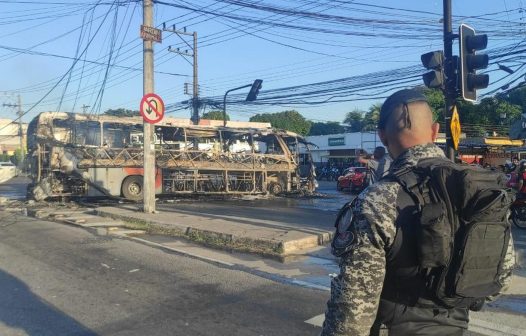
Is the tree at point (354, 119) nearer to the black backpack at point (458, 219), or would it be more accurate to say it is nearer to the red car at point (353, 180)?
the red car at point (353, 180)

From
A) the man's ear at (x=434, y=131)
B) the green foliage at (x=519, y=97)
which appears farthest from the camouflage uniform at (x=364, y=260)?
the green foliage at (x=519, y=97)

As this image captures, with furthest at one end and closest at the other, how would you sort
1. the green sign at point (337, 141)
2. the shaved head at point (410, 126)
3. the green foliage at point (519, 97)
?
the green foliage at point (519, 97) < the green sign at point (337, 141) < the shaved head at point (410, 126)

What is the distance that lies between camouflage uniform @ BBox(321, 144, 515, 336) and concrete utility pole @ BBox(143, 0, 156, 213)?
12.1m

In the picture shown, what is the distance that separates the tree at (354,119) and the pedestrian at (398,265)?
6693 cm

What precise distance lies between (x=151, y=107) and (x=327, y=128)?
213ft

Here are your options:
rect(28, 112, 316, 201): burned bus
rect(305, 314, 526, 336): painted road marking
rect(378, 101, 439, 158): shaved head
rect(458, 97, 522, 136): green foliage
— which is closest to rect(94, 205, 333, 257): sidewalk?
rect(305, 314, 526, 336): painted road marking

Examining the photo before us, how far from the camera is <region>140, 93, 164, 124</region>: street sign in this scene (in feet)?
41.9

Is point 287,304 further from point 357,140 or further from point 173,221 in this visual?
point 357,140

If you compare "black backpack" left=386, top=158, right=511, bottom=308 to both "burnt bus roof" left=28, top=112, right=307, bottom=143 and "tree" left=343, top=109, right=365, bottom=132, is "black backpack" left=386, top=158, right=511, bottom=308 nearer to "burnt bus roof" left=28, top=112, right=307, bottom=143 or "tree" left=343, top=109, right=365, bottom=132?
"burnt bus roof" left=28, top=112, right=307, bottom=143

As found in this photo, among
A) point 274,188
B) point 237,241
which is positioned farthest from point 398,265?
point 274,188

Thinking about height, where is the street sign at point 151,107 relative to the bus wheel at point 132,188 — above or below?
above

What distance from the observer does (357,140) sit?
45.3 metres

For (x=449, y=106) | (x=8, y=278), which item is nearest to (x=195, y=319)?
(x=8, y=278)

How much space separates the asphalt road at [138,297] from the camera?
4.87 m
